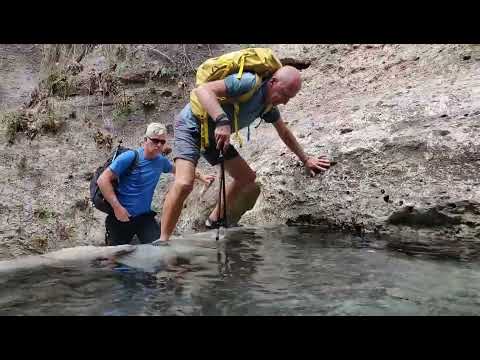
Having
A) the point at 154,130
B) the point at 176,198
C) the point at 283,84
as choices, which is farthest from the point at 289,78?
the point at 154,130

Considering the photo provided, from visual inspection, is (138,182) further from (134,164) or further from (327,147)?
(327,147)

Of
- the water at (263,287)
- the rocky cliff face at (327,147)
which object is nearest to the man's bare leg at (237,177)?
the rocky cliff face at (327,147)

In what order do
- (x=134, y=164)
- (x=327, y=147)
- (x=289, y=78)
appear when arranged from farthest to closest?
(x=134, y=164) → (x=327, y=147) → (x=289, y=78)

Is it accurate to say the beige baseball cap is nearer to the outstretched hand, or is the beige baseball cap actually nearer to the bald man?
the bald man

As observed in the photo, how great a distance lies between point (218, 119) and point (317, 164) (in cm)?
134

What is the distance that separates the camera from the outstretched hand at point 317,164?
508 centimetres

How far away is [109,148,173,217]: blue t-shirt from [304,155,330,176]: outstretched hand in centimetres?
174

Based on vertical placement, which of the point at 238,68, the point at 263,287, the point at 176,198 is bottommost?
the point at 263,287

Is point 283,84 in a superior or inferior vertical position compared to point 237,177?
superior

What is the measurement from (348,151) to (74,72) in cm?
778

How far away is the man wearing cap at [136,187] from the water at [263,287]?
6.42 ft

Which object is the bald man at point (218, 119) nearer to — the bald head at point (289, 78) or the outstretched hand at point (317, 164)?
the bald head at point (289, 78)

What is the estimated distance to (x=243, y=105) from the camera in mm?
4617

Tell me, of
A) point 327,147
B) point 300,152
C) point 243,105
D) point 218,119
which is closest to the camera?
point 218,119
